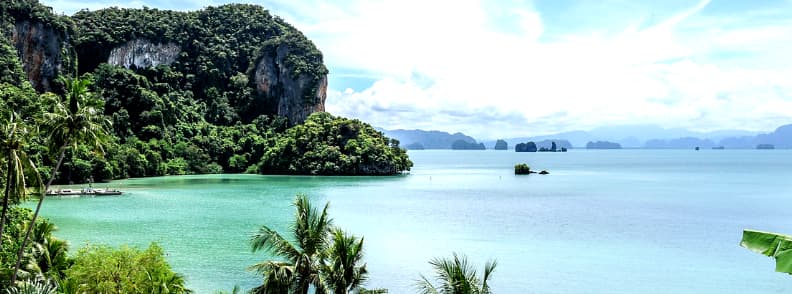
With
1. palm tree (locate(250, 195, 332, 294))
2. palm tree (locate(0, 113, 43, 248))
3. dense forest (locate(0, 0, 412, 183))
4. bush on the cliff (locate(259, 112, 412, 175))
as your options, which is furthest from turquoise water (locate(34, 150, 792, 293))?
dense forest (locate(0, 0, 412, 183))

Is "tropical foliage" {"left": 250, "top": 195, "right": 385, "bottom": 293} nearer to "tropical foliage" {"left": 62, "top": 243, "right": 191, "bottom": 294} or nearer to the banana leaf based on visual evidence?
"tropical foliage" {"left": 62, "top": 243, "right": 191, "bottom": 294}

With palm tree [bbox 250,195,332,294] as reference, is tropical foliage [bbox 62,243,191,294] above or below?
below

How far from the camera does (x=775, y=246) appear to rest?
7.82 meters

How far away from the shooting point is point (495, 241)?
37188 mm

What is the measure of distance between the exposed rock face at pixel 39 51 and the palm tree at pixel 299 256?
10303cm

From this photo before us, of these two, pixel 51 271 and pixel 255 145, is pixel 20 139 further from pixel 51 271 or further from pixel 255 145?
pixel 255 145

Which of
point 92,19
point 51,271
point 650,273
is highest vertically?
point 92,19

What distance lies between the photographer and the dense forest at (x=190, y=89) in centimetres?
9506

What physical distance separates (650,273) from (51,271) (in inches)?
1010

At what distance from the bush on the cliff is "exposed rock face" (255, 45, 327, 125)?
67.3 ft

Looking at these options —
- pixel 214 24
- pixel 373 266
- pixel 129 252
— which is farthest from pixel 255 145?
pixel 129 252

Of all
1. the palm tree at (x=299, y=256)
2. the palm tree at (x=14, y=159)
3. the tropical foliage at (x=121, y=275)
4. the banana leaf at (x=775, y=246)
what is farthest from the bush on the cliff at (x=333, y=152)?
the banana leaf at (x=775, y=246)

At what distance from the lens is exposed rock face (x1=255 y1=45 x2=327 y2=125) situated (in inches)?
5005

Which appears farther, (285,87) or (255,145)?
(285,87)
